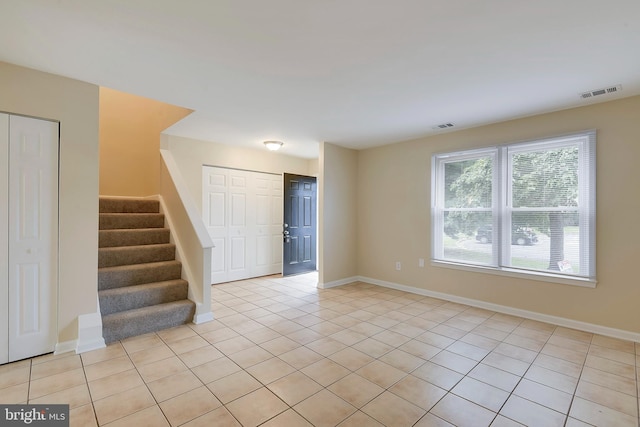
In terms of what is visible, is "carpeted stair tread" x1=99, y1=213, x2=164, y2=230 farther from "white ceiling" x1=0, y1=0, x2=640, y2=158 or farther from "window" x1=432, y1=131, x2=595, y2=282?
"window" x1=432, y1=131, x2=595, y2=282

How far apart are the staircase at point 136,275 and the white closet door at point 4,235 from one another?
26.4 inches

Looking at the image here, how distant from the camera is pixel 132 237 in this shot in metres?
3.88

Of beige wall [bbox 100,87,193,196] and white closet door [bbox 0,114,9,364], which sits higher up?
beige wall [bbox 100,87,193,196]

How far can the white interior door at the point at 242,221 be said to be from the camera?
5.14 m

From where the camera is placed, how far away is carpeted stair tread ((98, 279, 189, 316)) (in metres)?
3.08

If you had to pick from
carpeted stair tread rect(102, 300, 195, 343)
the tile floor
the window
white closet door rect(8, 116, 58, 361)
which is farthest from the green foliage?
white closet door rect(8, 116, 58, 361)

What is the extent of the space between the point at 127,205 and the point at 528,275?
18.1 ft

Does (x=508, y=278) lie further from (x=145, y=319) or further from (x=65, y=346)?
(x=65, y=346)

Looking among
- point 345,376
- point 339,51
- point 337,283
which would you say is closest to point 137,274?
point 345,376

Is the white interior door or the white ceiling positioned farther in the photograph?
the white interior door

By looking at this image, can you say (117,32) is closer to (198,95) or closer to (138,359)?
(198,95)

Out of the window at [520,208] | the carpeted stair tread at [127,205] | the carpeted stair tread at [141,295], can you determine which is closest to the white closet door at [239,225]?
the carpeted stair tread at [127,205]

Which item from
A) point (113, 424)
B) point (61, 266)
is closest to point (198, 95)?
point (61, 266)

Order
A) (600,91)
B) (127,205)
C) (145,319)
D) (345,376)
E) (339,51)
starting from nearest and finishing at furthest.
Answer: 1. (339,51)
2. (345,376)
3. (600,91)
4. (145,319)
5. (127,205)
